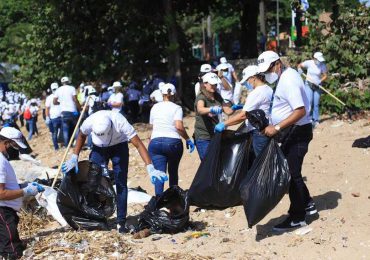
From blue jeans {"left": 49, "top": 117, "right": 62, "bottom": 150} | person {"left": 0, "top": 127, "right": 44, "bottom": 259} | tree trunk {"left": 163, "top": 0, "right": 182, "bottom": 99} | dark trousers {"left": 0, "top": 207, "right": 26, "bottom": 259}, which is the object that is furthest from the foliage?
dark trousers {"left": 0, "top": 207, "right": 26, "bottom": 259}

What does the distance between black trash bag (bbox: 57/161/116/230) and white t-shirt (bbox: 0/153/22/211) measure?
576mm

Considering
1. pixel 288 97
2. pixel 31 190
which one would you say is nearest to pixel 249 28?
pixel 288 97

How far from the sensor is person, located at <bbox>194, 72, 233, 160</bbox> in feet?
22.0

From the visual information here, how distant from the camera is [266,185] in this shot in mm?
5250

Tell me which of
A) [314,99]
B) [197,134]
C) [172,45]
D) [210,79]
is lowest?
[314,99]

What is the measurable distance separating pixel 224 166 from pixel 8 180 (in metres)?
2.17

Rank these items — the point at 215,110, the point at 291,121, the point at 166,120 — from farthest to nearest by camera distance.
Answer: the point at 215,110
the point at 166,120
the point at 291,121

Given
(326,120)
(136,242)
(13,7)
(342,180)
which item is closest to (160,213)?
(136,242)

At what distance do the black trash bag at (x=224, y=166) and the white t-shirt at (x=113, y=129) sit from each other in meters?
0.90

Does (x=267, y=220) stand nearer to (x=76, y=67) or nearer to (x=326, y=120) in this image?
(x=326, y=120)

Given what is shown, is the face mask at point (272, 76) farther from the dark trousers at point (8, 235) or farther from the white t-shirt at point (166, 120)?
the dark trousers at point (8, 235)

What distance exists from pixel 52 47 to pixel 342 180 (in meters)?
12.6

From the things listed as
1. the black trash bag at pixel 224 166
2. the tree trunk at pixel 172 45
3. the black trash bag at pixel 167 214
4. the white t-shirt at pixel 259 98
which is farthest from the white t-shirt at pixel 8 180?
the tree trunk at pixel 172 45

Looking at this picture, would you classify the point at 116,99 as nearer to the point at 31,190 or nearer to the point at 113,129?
the point at 113,129
